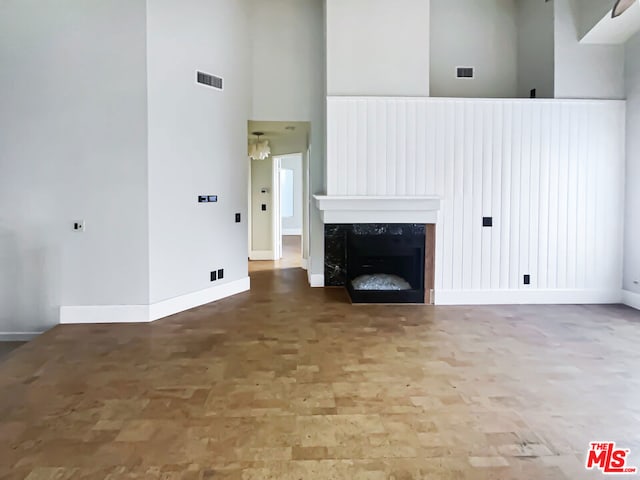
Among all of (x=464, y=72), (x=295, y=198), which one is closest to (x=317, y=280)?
(x=464, y=72)

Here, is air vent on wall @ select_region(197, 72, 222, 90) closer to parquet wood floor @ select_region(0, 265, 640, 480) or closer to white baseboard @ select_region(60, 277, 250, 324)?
white baseboard @ select_region(60, 277, 250, 324)

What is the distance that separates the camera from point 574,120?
226 inches

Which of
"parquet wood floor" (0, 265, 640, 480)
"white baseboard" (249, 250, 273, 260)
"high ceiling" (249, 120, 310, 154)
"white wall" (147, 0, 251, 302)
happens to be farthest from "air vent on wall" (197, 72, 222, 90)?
"white baseboard" (249, 250, 273, 260)

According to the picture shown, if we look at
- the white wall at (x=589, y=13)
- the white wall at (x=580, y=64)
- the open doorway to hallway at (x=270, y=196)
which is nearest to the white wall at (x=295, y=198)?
the open doorway to hallway at (x=270, y=196)

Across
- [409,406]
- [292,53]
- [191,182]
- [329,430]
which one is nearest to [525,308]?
[409,406]

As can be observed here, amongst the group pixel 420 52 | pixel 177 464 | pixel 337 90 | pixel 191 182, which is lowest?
pixel 177 464

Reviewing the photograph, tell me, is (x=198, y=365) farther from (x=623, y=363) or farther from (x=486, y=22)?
(x=486, y=22)

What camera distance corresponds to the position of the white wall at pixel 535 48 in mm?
5898

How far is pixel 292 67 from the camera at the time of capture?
7.02 metres

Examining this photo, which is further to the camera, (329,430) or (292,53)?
(292,53)

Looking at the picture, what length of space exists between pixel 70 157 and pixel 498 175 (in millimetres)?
4915

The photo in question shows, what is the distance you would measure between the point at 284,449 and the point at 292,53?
603cm

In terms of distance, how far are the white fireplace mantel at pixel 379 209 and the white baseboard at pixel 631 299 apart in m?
2.55

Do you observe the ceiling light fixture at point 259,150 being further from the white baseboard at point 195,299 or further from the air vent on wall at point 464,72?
the air vent on wall at point 464,72
